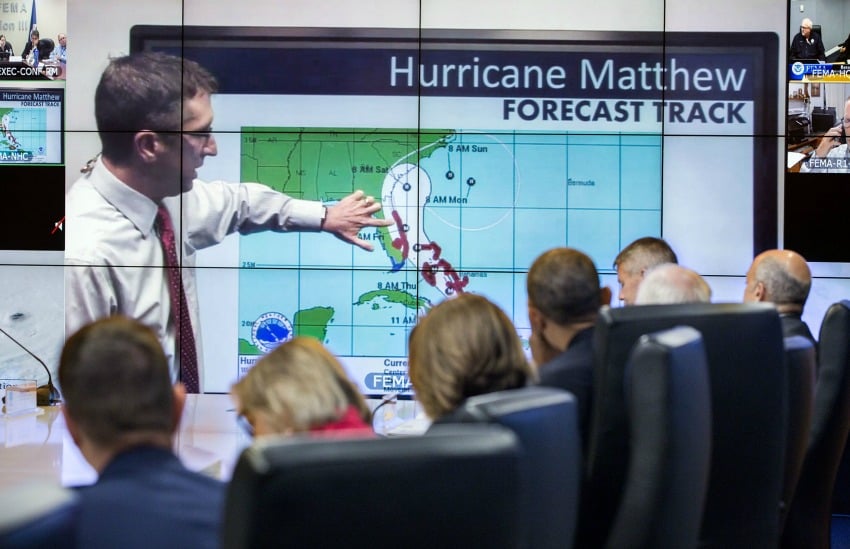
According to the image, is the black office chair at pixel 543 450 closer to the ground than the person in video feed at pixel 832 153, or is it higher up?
closer to the ground

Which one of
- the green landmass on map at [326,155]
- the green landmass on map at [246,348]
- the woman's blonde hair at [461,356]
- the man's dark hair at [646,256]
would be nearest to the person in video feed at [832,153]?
the man's dark hair at [646,256]

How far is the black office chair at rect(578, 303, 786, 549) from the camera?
1.93 m

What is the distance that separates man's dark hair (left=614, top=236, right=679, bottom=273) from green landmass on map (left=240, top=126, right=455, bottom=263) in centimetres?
153

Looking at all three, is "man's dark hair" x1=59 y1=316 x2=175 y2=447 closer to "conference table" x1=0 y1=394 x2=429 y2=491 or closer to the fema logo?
"conference table" x1=0 y1=394 x2=429 y2=491

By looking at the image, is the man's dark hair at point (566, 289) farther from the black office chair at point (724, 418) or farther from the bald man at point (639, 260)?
the bald man at point (639, 260)

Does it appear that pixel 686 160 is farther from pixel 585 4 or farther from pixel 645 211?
pixel 585 4

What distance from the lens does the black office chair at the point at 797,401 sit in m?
2.35

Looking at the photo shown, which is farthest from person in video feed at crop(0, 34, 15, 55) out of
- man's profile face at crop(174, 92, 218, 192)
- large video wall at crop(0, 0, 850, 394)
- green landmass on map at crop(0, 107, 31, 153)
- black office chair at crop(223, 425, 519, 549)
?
black office chair at crop(223, 425, 519, 549)

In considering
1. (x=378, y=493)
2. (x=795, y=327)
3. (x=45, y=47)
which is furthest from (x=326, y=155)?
(x=378, y=493)

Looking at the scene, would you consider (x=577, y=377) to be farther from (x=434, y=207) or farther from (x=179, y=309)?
(x=179, y=309)

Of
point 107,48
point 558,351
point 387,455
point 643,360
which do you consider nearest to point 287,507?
point 387,455

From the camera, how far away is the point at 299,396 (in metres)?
1.55

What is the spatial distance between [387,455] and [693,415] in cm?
100

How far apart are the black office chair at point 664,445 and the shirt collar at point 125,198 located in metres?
3.76
